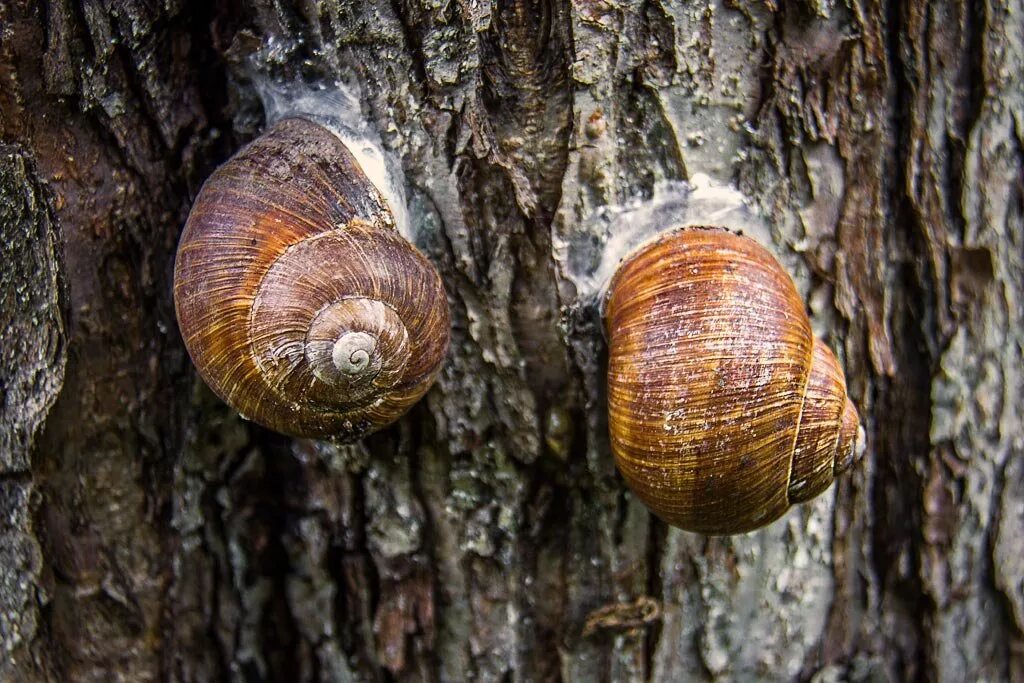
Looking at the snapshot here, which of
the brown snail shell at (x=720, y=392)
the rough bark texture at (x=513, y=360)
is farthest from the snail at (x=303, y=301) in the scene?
the brown snail shell at (x=720, y=392)

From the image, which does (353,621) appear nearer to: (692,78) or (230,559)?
(230,559)

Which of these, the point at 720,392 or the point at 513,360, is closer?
the point at 720,392

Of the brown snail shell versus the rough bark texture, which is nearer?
the brown snail shell

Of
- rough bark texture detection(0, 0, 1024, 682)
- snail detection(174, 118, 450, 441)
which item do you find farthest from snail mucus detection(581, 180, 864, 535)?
snail detection(174, 118, 450, 441)

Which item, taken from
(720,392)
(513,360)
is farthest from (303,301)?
(720,392)

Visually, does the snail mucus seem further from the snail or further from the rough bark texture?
the snail

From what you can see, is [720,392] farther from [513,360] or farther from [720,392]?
[513,360]

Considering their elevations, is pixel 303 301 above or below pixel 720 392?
above
